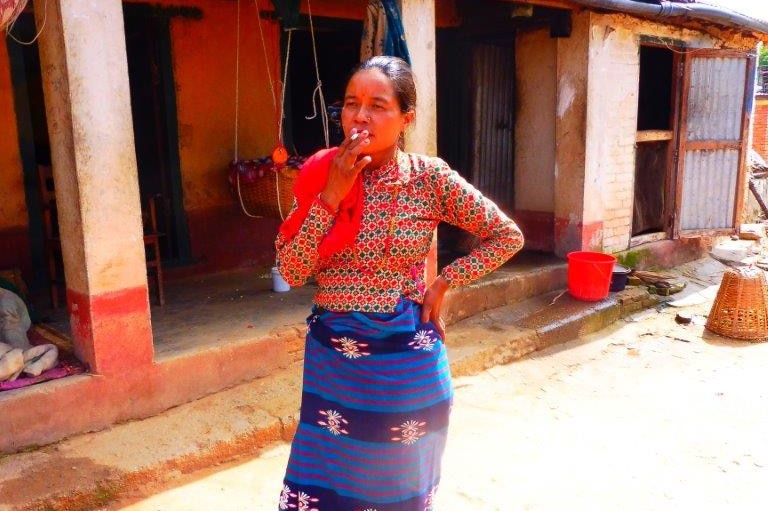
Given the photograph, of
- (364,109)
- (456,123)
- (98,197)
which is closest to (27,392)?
(98,197)

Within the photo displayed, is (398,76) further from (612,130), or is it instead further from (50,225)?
(612,130)

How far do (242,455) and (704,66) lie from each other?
21.8 ft

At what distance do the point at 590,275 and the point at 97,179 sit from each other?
444cm

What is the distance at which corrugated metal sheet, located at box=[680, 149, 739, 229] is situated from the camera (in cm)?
773

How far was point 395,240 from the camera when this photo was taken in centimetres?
203

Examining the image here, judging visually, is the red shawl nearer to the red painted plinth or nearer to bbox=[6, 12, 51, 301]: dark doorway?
the red painted plinth

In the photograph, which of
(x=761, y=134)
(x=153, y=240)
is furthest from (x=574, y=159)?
(x=761, y=134)

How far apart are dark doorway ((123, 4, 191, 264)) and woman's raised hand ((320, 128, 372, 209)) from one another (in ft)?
12.4

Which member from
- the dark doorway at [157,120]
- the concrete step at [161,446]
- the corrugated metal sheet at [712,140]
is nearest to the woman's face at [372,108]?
the concrete step at [161,446]

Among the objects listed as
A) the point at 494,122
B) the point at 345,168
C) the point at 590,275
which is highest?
the point at 494,122

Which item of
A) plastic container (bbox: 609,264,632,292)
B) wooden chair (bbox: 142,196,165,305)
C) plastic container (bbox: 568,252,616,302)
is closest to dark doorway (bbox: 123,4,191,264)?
wooden chair (bbox: 142,196,165,305)

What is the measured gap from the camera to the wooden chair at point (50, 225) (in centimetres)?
477

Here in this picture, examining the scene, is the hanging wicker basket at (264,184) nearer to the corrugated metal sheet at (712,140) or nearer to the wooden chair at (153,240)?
the wooden chair at (153,240)

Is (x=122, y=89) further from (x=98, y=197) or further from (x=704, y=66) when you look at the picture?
(x=704, y=66)
